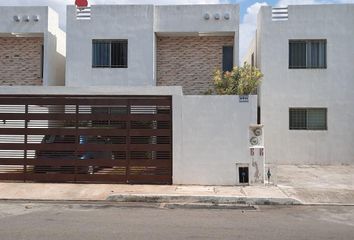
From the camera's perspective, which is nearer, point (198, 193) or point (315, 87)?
point (198, 193)

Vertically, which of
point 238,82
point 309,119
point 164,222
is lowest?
point 164,222

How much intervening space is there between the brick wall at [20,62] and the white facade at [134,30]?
2.12m

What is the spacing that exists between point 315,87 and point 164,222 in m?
13.4

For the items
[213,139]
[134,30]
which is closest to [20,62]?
[134,30]

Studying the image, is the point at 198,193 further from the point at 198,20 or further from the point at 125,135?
the point at 198,20

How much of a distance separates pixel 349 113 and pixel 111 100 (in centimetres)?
1133

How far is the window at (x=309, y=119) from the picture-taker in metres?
20.2

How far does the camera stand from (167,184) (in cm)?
1381

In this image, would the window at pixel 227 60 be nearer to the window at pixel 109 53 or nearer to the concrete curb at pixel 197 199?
the window at pixel 109 53

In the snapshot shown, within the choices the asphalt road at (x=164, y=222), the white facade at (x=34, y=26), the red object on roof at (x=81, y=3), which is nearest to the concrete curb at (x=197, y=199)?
the asphalt road at (x=164, y=222)

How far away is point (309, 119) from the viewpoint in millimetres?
20250

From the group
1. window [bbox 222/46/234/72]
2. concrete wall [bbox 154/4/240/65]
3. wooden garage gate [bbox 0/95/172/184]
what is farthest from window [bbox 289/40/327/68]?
wooden garage gate [bbox 0/95/172/184]

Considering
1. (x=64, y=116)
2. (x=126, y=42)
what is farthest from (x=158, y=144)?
(x=126, y=42)

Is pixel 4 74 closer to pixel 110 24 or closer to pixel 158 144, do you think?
pixel 110 24
